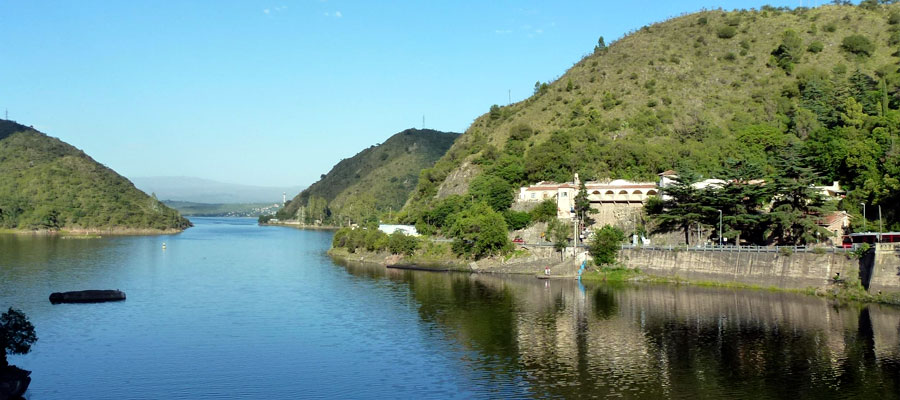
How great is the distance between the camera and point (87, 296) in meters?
68.6

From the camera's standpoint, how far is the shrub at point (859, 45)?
424 feet

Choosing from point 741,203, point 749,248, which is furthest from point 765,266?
point 741,203

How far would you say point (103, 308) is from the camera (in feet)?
213

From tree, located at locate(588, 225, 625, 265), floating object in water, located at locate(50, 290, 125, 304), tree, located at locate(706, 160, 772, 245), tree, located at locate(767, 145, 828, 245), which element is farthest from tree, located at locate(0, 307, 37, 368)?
tree, located at locate(767, 145, 828, 245)

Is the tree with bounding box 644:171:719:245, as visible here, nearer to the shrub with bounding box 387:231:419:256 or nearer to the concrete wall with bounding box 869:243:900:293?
the concrete wall with bounding box 869:243:900:293

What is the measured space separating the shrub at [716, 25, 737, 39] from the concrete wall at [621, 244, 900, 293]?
8520cm

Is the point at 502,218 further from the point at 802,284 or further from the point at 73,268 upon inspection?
the point at 73,268

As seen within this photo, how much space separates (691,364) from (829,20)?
126 metres

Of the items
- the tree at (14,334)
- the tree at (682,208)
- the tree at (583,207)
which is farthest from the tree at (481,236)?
the tree at (14,334)

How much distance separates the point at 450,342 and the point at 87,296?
3962cm

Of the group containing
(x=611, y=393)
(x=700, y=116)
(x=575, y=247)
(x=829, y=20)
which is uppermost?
(x=829, y=20)

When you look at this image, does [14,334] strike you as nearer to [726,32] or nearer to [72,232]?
[726,32]

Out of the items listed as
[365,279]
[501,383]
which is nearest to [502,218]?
[365,279]

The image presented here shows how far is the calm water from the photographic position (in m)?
39.0
